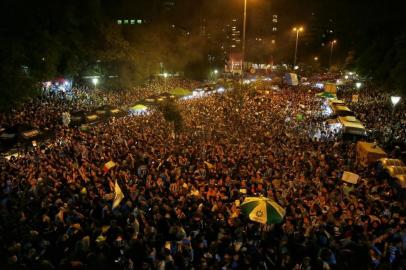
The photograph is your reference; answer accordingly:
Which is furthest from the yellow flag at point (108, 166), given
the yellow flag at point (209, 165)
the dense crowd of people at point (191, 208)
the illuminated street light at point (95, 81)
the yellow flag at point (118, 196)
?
the illuminated street light at point (95, 81)

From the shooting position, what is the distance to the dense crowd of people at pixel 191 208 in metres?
6.68

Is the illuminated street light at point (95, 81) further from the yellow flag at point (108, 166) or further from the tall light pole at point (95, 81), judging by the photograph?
the yellow flag at point (108, 166)

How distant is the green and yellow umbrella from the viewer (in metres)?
7.36

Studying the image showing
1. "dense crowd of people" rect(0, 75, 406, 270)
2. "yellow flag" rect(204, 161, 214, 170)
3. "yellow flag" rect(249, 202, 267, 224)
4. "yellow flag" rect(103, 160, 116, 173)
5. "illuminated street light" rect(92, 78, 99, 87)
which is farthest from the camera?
"illuminated street light" rect(92, 78, 99, 87)

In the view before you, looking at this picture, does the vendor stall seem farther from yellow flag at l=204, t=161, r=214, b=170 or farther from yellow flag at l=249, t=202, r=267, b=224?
yellow flag at l=249, t=202, r=267, b=224

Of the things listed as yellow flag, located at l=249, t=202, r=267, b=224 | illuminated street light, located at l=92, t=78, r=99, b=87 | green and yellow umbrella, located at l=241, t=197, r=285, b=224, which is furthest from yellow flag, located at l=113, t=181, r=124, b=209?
illuminated street light, located at l=92, t=78, r=99, b=87

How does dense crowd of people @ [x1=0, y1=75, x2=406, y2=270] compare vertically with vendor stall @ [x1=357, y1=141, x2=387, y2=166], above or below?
above

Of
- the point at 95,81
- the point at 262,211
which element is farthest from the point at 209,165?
the point at 95,81

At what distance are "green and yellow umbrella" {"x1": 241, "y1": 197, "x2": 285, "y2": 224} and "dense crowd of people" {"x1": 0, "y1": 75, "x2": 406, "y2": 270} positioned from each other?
338 mm

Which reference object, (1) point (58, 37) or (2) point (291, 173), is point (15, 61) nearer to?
(1) point (58, 37)

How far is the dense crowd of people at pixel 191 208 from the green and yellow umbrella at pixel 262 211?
0.34m

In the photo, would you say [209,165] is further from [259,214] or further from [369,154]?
[369,154]

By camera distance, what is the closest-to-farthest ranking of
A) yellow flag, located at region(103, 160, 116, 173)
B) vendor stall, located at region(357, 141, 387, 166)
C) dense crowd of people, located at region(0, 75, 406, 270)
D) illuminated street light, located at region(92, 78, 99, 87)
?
dense crowd of people, located at region(0, 75, 406, 270), yellow flag, located at region(103, 160, 116, 173), vendor stall, located at region(357, 141, 387, 166), illuminated street light, located at region(92, 78, 99, 87)

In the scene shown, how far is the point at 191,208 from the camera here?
326 inches
